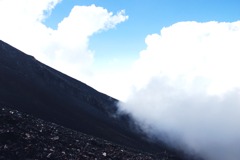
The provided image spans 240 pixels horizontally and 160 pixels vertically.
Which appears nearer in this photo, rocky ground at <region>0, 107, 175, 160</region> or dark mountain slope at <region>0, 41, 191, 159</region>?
rocky ground at <region>0, 107, 175, 160</region>

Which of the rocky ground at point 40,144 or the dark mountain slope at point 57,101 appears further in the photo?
the dark mountain slope at point 57,101

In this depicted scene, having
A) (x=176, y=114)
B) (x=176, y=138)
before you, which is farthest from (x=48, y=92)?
(x=176, y=114)

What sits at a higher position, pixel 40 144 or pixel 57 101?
pixel 57 101

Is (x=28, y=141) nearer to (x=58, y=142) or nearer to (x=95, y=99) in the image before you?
(x=58, y=142)

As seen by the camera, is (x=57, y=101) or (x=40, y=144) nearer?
(x=40, y=144)

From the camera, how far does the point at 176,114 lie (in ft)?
261

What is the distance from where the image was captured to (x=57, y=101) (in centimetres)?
4925

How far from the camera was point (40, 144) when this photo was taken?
23250 millimetres

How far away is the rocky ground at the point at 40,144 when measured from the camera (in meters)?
21.1

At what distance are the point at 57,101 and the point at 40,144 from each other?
2624 centimetres

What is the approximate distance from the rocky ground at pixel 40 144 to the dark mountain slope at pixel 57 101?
784cm

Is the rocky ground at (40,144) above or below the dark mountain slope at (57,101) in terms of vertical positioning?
below

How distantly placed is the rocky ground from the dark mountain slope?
7.84m

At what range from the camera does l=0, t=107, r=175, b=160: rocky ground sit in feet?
69.2
